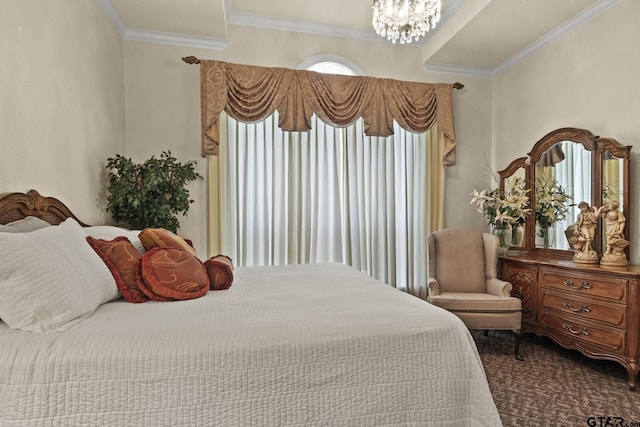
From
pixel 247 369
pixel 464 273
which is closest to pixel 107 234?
pixel 247 369

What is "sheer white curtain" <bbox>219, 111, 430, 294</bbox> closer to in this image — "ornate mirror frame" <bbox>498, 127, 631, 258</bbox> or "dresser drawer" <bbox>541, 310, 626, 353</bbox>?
"ornate mirror frame" <bbox>498, 127, 631, 258</bbox>

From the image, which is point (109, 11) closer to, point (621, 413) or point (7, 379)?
point (7, 379)

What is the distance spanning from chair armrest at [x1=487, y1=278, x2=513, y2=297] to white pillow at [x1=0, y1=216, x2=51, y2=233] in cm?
331

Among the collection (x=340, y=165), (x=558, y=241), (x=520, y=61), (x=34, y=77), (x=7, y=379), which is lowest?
(x=7, y=379)

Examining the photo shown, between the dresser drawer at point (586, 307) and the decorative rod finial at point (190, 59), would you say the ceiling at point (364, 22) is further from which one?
the dresser drawer at point (586, 307)

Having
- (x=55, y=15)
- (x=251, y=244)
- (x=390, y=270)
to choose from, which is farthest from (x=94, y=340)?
(x=390, y=270)

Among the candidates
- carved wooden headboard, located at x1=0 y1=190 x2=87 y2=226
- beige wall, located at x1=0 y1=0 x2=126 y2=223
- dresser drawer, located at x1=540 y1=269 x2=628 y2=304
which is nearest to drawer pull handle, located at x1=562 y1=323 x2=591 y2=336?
dresser drawer, located at x1=540 y1=269 x2=628 y2=304

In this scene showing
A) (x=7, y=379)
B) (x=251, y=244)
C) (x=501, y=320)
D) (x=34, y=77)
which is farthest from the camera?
(x=251, y=244)

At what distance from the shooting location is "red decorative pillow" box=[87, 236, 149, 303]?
65.4 inches

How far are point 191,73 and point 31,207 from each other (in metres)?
2.23

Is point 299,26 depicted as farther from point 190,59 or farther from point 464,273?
point 464,273

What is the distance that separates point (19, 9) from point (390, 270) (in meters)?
3.65

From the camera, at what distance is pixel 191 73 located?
356cm

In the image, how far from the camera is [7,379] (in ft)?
3.40
